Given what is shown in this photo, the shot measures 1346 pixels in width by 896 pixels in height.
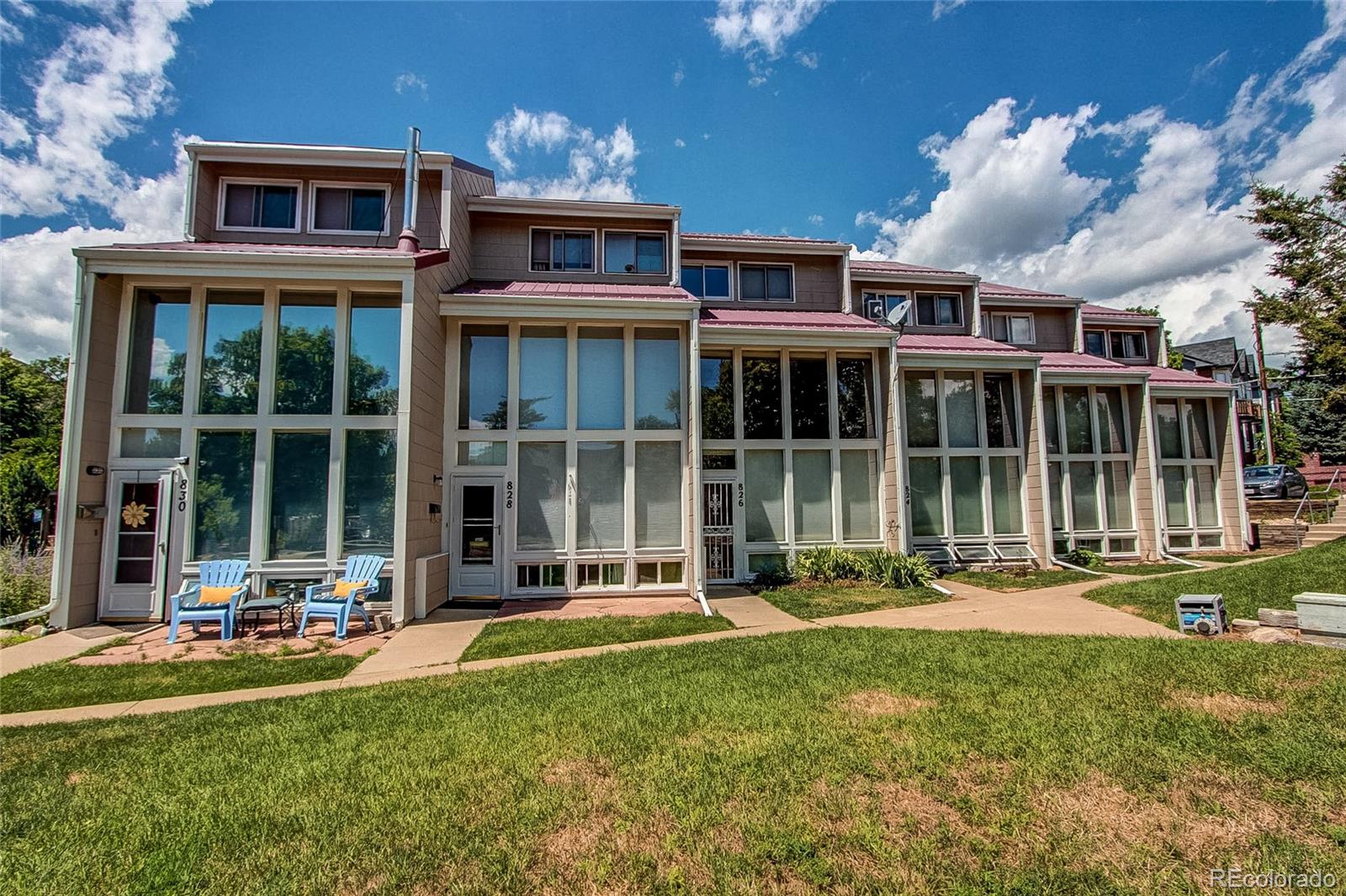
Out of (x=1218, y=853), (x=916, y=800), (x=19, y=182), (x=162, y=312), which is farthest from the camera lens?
(x=162, y=312)

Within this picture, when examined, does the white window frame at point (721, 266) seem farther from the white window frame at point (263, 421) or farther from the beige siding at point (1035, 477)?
the beige siding at point (1035, 477)

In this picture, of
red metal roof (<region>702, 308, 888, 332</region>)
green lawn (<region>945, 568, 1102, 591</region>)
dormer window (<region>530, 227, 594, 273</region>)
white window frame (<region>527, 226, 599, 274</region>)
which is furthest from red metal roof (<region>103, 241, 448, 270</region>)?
green lawn (<region>945, 568, 1102, 591</region>)

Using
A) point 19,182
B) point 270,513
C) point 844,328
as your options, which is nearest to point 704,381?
point 844,328

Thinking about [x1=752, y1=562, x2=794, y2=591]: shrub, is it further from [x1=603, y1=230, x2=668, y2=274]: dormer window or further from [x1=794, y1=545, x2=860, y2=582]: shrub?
[x1=603, y1=230, x2=668, y2=274]: dormer window

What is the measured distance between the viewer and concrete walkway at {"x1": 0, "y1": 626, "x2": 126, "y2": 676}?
662cm

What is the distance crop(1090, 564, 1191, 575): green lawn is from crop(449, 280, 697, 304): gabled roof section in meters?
11.3

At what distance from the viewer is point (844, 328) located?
11.8 m

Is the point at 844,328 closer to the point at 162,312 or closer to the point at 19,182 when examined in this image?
the point at 162,312

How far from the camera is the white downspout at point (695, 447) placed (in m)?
9.96

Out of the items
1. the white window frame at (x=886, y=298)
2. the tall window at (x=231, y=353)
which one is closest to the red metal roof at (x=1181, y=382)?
the white window frame at (x=886, y=298)

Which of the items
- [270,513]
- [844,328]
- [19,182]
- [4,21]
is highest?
[4,21]

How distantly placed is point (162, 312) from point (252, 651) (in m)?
5.99

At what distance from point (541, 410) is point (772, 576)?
5639mm

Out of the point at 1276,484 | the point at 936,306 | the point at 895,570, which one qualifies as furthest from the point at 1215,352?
the point at 895,570
